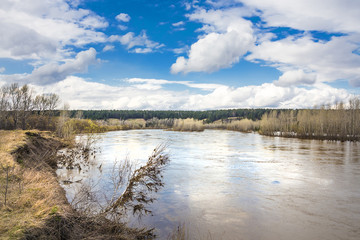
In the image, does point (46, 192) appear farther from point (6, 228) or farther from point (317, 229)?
point (317, 229)

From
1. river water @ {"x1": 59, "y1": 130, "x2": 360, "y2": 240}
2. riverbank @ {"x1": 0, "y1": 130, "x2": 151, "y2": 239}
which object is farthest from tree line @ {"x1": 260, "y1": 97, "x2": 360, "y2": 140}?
riverbank @ {"x1": 0, "y1": 130, "x2": 151, "y2": 239}

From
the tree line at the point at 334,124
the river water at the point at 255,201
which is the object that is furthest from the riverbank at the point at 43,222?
the tree line at the point at 334,124

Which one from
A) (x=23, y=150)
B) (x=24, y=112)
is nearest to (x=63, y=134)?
(x=24, y=112)

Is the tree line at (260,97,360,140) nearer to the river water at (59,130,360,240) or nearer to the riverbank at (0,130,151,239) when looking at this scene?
the river water at (59,130,360,240)

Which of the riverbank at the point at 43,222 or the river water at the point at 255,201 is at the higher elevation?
the riverbank at the point at 43,222

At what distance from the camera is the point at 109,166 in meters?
18.8

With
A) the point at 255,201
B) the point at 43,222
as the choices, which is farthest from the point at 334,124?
the point at 43,222

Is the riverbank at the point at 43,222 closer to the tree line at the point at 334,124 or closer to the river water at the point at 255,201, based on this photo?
the river water at the point at 255,201

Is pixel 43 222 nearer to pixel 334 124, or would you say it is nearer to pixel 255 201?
pixel 255 201

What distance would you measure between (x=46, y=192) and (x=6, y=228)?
9.89 ft

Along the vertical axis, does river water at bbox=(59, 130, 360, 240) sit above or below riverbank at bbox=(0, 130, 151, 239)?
below

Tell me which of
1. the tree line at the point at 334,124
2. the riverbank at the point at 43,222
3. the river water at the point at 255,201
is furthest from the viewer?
the tree line at the point at 334,124

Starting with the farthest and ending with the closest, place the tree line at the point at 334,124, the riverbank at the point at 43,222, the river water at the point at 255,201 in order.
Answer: the tree line at the point at 334,124 < the river water at the point at 255,201 < the riverbank at the point at 43,222

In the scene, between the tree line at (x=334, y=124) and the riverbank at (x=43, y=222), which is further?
the tree line at (x=334, y=124)
